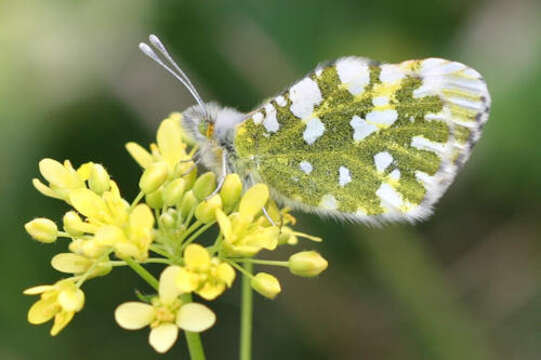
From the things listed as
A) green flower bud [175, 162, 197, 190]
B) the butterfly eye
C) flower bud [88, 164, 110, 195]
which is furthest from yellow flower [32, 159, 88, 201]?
the butterfly eye

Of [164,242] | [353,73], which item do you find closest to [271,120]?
[353,73]

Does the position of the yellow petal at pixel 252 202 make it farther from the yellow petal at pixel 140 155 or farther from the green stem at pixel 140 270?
the yellow petal at pixel 140 155

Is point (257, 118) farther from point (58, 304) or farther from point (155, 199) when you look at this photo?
point (58, 304)

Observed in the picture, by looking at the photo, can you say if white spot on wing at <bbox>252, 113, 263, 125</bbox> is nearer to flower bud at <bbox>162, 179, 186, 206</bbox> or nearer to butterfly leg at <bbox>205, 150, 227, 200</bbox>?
butterfly leg at <bbox>205, 150, 227, 200</bbox>

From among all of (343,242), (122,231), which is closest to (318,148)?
(122,231)

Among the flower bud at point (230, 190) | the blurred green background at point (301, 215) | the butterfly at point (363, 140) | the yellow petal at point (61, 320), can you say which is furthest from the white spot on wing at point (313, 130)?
the blurred green background at point (301, 215)
